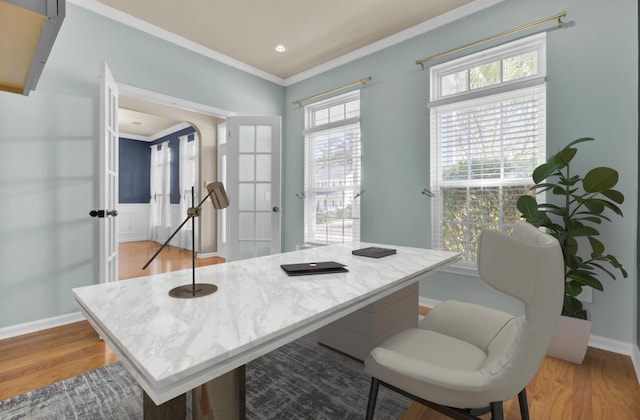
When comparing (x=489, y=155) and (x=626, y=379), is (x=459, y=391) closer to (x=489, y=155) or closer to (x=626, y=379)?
(x=626, y=379)

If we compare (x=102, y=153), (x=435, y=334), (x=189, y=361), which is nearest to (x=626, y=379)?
(x=435, y=334)

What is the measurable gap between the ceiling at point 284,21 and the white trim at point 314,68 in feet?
0.15

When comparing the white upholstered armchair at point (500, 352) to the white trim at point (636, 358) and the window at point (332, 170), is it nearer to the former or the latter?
the white trim at point (636, 358)

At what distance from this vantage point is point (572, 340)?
2012mm

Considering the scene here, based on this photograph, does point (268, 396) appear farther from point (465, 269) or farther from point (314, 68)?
point (314, 68)

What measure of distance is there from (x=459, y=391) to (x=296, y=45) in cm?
359

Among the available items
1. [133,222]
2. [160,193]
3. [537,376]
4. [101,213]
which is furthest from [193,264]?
[133,222]

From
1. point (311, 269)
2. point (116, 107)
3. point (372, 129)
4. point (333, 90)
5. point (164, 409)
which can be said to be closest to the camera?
point (164, 409)

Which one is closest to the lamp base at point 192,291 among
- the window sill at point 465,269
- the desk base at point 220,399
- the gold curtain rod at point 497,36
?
the desk base at point 220,399

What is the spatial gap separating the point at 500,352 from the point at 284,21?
321cm

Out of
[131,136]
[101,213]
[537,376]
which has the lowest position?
[537,376]

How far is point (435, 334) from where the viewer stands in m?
1.28

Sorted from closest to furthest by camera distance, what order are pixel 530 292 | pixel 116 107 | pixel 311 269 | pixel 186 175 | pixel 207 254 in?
pixel 530 292 → pixel 311 269 → pixel 116 107 → pixel 207 254 → pixel 186 175

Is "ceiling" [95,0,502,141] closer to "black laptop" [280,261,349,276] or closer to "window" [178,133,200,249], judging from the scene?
"black laptop" [280,261,349,276]
